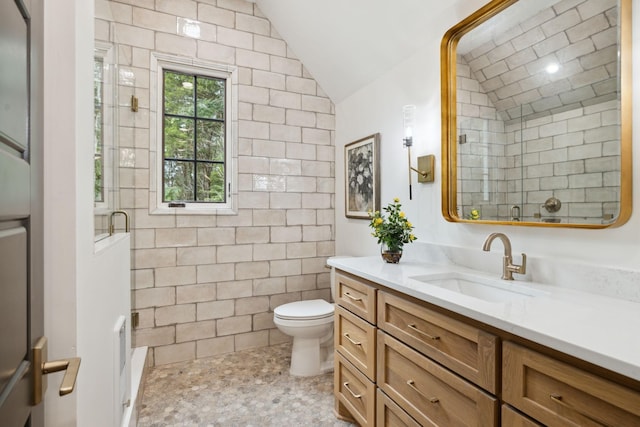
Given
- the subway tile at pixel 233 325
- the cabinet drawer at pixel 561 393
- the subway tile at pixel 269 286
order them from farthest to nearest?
1. the subway tile at pixel 269 286
2. the subway tile at pixel 233 325
3. the cabinet drawer at pixel 561 393

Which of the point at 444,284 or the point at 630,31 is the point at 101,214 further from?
the point at 630,31

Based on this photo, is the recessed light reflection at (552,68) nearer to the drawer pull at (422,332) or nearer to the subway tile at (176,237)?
the drawer pull at (422,332)

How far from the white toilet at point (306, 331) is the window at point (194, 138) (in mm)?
1179

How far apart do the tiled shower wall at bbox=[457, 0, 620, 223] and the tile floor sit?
1.55 meters

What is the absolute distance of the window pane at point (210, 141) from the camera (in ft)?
9.43

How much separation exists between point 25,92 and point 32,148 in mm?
104

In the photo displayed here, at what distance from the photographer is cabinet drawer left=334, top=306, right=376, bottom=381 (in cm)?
160

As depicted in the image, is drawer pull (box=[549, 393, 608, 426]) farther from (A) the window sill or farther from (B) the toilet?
(A) the window sill

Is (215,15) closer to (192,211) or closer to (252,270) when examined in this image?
(192,211)

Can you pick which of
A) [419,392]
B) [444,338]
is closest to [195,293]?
[419,392]

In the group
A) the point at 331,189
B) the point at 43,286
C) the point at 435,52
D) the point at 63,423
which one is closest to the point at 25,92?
the point at 43,286

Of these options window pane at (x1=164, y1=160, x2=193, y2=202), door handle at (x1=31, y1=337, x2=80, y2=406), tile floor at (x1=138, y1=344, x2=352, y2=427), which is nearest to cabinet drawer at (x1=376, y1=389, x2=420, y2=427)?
tile floor at (x1=138, y1=344, x2=352, y2=427)

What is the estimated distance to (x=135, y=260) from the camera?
2570 millimetres

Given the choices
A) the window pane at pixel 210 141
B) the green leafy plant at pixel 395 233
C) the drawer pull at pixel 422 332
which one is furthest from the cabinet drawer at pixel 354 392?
the window pane at pixel 210 141
